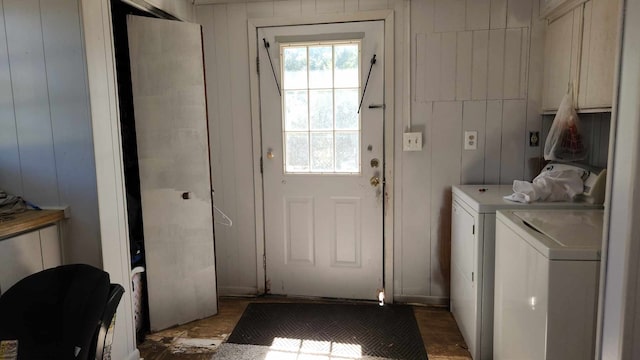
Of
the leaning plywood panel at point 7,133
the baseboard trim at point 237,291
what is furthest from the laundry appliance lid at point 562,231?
the leaning plywood panel at point 7,133

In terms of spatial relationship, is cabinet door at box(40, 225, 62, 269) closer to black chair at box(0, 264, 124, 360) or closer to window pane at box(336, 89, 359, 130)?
black chair at box(0, 264, 124, 360)

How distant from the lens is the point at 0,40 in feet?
5.91

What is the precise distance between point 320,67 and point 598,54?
1.60 metres

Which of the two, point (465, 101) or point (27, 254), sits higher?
point (465, 101)

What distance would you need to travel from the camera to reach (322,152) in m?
2.82

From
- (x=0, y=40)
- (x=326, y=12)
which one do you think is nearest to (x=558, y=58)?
(x=326, y=12)

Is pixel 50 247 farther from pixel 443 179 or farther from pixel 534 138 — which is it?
pixel 534 138

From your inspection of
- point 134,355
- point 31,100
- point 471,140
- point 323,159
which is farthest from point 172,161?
point 471,140

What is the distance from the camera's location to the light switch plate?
8.86 ft

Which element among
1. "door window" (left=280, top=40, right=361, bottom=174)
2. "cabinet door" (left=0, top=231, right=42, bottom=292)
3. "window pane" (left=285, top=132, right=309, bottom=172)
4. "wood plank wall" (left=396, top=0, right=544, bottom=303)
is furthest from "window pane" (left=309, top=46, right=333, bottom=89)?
"cabinet door" (left=0, top=231, right=42, bottom=292)

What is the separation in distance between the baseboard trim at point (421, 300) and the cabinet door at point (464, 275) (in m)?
0.17

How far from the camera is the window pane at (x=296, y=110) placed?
280cm

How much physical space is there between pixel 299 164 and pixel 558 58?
1.75m

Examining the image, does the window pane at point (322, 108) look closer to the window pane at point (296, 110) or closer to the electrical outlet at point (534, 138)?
the window pane at point (296, 110)
